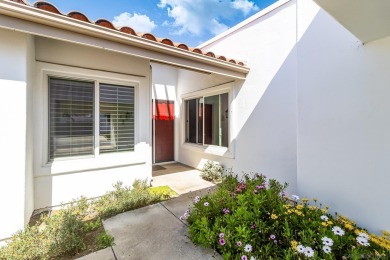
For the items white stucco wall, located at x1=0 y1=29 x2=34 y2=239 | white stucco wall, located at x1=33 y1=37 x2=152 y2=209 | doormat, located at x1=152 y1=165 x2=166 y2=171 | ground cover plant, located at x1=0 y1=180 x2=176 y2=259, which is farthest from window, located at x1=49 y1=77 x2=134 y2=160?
doormat, located at x1=152 y1=165 x2=166 y2=171

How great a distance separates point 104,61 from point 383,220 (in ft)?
20.3

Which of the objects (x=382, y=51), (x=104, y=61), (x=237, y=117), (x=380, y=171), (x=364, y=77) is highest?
(x=104, y=61)

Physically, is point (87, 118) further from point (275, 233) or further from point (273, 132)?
point (273, 132)

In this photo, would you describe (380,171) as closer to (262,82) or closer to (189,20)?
(262,82)

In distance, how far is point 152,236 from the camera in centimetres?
305

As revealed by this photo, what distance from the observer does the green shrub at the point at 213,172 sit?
612 centimetres

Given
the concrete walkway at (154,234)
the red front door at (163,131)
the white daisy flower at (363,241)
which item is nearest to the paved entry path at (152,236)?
the concrete walkway at (154,234)

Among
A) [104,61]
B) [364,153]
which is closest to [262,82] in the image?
[364,153]

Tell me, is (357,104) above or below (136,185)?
above

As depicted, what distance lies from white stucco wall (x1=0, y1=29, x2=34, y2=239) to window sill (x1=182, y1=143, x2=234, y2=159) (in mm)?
4955

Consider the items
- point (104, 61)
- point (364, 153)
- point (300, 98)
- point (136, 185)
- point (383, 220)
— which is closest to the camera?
point (383, 220)

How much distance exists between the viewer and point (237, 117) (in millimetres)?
5910

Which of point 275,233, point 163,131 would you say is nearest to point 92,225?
point 275,233

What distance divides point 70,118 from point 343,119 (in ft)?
18.6
